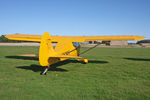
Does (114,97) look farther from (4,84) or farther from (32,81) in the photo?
(4,84)

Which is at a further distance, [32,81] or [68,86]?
[32,81]

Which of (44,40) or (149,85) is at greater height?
(44,40)

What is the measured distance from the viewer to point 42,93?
4.19 meters

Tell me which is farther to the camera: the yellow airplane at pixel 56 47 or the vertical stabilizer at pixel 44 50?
the yellow airplane at pixel 56 47

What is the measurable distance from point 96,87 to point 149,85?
1.89m

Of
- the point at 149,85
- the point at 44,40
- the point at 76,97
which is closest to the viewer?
the point at 76,97

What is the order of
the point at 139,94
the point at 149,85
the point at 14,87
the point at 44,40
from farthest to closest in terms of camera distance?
the point at 44,40, the point at 149,85, the point at 14,87, the point at 139,94

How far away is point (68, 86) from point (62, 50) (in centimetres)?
385

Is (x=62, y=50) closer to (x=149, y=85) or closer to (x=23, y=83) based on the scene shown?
(x=23, y=83)

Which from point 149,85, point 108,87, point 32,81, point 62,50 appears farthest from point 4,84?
point 149,85

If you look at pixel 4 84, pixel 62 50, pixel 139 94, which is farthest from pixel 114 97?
pixel 62 50

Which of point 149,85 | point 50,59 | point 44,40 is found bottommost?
point 149,85

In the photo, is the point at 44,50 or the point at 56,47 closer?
the point at 44,50

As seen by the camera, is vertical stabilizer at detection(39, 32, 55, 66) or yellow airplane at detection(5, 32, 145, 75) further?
yellow airplane at detection(5, 32, 145, 75)
